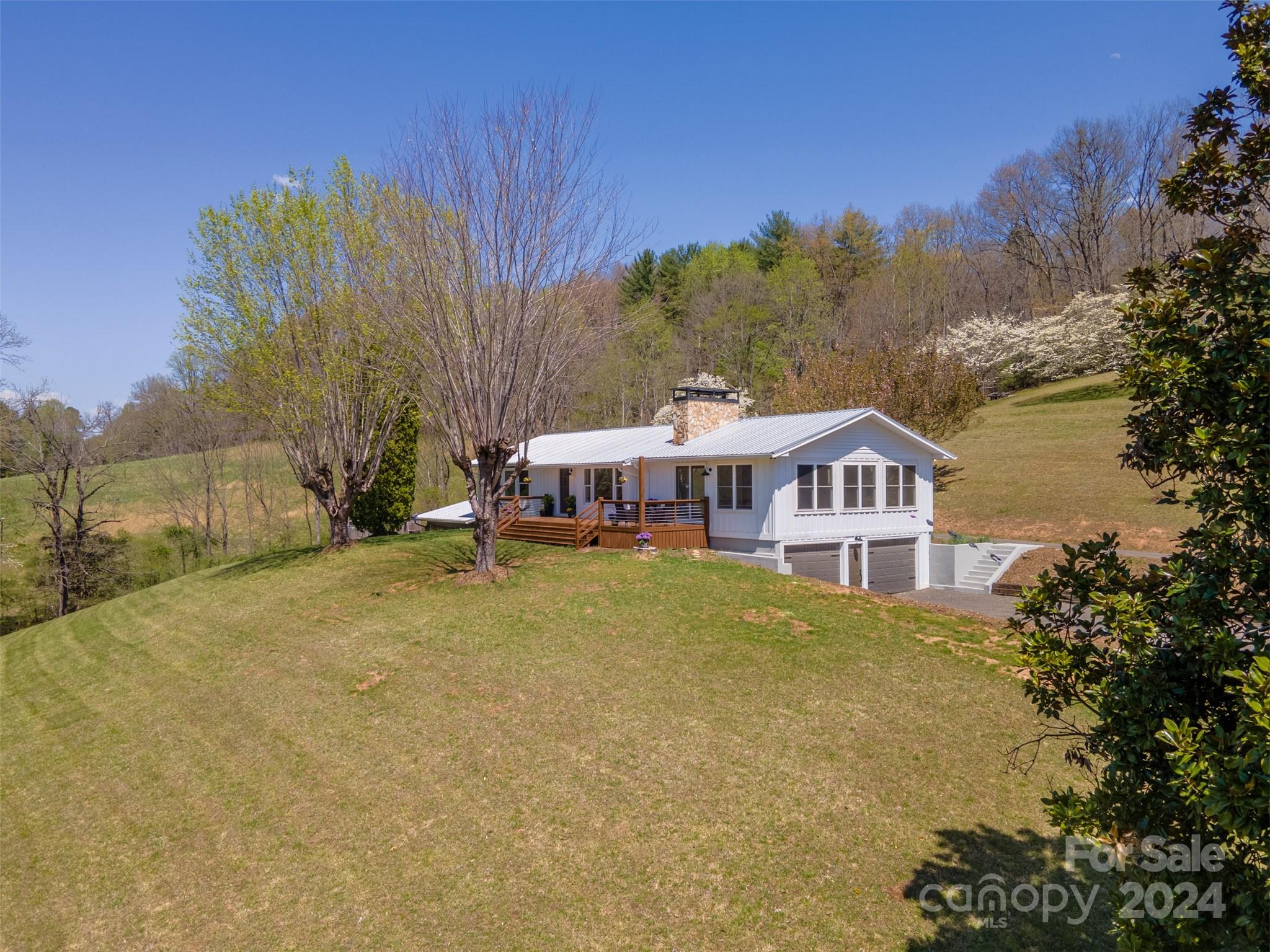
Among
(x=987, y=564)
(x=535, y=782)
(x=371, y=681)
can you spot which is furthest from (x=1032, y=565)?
(x=371, y=681)

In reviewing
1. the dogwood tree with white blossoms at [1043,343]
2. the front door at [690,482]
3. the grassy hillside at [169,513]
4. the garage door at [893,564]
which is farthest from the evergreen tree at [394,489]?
the dogwood tree with white blossoms at [1043,343]

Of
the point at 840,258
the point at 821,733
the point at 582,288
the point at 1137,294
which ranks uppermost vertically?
the point at 840,258

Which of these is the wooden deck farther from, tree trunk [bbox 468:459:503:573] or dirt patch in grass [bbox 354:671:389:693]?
dirt patch in grass [bbox 354:671:389:693]

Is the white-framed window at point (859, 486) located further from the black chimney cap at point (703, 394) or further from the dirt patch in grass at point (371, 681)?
the dirt patch in grass at point (371, 681)

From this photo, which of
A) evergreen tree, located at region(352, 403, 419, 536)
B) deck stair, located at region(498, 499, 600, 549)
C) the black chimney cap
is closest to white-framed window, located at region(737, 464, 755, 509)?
the black chimney cap

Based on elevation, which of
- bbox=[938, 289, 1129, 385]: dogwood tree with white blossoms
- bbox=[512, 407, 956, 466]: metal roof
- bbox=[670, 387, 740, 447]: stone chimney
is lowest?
bbox=[512, 407, 956, 466]: metal roof

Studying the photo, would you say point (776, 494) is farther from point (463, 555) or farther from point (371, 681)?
point (371, 681)

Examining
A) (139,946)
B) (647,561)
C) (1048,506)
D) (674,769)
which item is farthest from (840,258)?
(139,946)

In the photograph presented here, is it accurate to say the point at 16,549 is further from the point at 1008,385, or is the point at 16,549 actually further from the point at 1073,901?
the point at 1008,385
